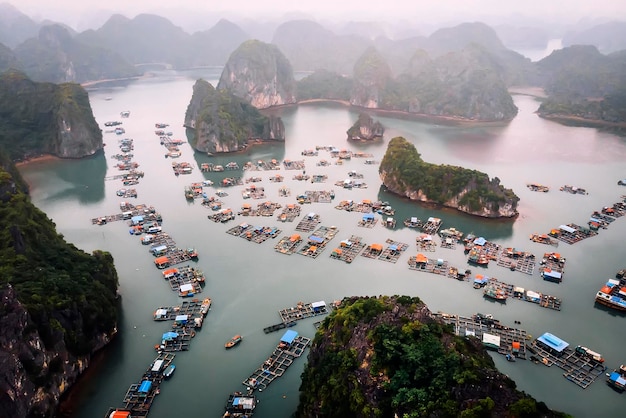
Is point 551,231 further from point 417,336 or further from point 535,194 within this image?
point 417,336

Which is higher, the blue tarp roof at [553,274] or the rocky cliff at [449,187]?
the rocky cliff at [449,187]

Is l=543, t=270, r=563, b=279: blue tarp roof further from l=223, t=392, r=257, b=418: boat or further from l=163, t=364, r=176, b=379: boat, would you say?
l=163, t=364, r=176, b=379: boat

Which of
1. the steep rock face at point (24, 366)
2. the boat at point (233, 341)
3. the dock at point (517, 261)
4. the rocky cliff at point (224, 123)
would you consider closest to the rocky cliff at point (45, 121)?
the rocky cliff at point (224, 123)

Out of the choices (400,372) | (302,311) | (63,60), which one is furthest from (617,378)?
(63,60)

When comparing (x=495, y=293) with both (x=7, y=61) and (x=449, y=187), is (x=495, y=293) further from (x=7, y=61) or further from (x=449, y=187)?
(x=7, y=61)

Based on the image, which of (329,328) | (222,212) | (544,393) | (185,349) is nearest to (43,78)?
(222,212)

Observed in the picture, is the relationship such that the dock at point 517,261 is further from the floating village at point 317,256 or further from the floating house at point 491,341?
the floating house at point 491,341
